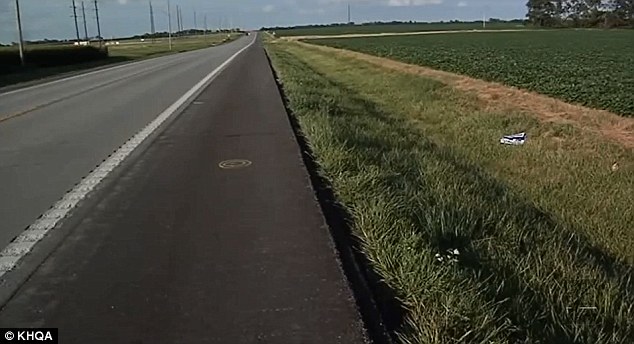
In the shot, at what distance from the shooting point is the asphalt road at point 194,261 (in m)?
3.53

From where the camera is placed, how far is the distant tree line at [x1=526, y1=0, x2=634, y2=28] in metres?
112

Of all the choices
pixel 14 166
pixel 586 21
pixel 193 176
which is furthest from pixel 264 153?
pixel 586 21

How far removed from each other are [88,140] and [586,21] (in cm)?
13133

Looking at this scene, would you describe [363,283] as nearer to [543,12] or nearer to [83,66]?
[83,66]

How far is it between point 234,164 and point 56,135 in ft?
16.3

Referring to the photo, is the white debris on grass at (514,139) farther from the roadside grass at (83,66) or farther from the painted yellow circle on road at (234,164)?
the roadside grass at (83,66)

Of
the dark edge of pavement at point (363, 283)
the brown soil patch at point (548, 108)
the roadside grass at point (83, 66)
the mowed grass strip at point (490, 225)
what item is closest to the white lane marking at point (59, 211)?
the dark edge of pavement at point (363, 283)

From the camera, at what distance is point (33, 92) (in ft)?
74.3

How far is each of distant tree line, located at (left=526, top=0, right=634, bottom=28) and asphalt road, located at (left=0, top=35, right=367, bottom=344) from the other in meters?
120

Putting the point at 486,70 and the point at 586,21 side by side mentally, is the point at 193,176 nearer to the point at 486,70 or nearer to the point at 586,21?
the point at 486,70

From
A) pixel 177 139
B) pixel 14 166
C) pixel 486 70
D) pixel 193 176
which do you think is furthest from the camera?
pixel 486 70

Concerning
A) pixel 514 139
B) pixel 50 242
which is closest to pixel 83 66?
pixel 514 139

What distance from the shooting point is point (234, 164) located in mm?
8344

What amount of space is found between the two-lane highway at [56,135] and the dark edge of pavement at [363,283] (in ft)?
9.54
